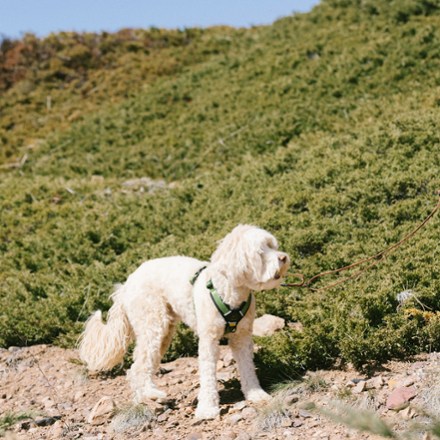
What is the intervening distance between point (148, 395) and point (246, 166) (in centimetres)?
800

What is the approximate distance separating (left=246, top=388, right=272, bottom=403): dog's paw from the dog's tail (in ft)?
4.90

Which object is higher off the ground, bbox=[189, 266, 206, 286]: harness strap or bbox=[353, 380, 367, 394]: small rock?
bbox=[189, 266, 206, 286]: harness strap

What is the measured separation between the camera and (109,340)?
6.32 meters

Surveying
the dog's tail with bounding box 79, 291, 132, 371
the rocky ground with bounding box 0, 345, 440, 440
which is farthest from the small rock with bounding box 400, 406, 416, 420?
the dog's tail with bounding box 79, 291, 132, 371

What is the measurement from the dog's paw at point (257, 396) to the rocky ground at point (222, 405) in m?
0.08

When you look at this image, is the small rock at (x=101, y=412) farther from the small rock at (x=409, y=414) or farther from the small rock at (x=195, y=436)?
the small rock at (x=409, y=414)

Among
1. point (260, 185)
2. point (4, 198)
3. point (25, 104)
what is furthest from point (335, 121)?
point (25, 104)

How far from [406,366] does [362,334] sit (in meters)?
0.51

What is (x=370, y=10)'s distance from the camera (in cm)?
2138

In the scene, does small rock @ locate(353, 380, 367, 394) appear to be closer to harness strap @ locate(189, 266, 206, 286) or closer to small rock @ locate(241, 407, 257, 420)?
small rock @ locate(241, 407, 257, 420)

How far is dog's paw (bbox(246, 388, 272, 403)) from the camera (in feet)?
18.2

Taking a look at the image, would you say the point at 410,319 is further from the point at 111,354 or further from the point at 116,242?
the point at 116,242

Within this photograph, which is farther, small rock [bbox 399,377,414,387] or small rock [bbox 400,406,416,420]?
small rock [bbox 399,377,414,387]

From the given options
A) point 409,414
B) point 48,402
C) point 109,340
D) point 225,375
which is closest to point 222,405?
point 225,375
